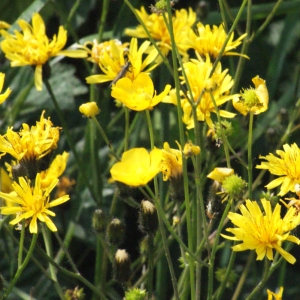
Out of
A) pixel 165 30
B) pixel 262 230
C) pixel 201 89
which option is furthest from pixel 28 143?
pixel 165 30

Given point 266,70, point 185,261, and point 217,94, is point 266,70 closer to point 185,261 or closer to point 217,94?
point 217,94

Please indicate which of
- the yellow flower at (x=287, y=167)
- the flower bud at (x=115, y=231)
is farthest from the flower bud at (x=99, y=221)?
the yellow flower at (x=287, y=167)

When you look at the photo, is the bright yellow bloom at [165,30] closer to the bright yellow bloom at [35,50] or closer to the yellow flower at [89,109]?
the bright yellow bloom at [35,50]

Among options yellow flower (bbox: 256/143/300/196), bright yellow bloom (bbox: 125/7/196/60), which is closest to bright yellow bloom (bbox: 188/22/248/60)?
bright yellow bloom (bbox: 125/7/196/60)

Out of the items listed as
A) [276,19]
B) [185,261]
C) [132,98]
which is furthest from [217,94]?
[276,19]

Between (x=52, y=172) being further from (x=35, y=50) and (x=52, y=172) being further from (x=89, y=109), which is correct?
(x=35, y=50)

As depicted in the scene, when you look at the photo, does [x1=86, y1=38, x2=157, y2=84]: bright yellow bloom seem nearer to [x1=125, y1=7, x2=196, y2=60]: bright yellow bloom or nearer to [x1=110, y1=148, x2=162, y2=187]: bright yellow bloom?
[x1=125, y1=7, x2=196, y2=60]: bright yellow bloom
